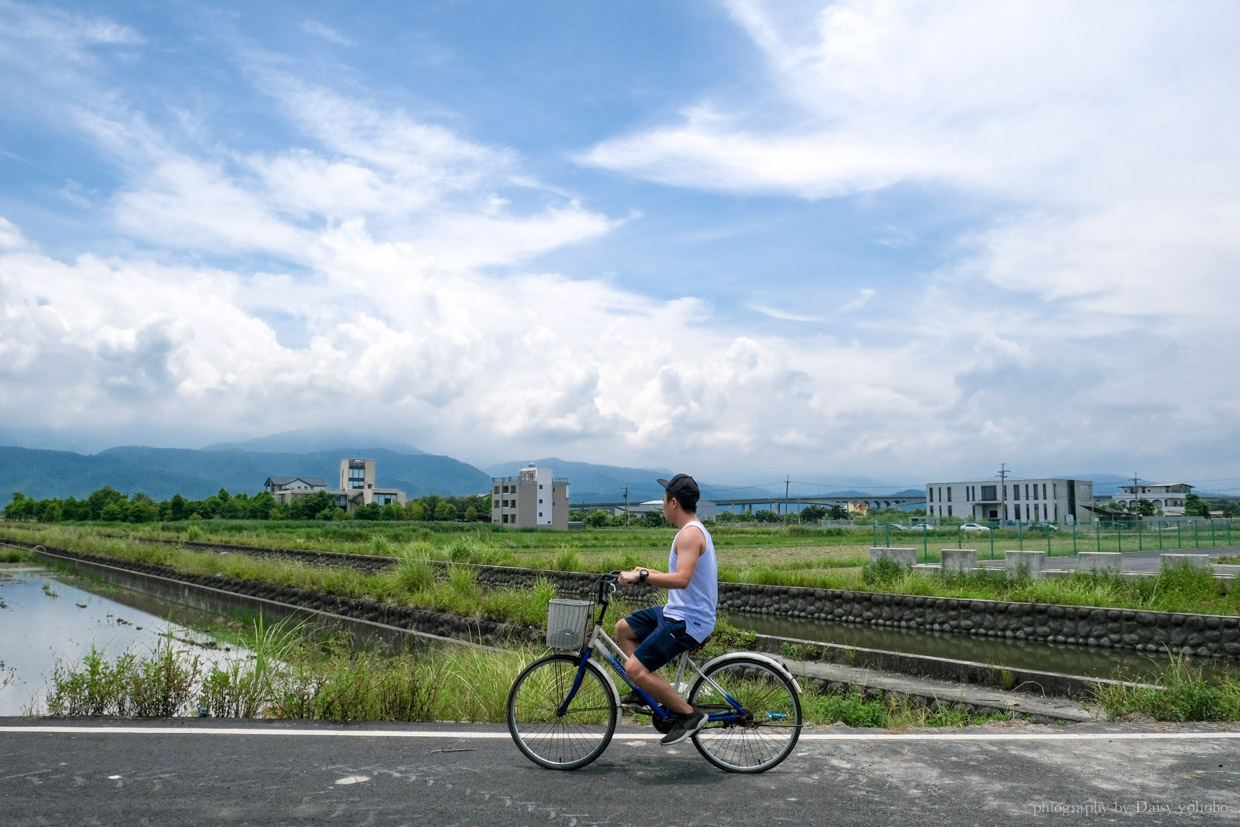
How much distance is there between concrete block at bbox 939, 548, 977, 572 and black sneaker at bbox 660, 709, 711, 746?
59.1 feet

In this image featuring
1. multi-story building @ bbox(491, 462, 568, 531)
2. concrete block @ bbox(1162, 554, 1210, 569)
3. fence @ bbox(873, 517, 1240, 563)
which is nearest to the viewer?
concrete block @ bbox(1162, 554, 1210, 569)

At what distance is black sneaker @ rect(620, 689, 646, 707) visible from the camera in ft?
16.4

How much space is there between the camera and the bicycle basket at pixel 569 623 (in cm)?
488

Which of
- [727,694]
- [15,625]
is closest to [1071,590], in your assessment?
[727,694]

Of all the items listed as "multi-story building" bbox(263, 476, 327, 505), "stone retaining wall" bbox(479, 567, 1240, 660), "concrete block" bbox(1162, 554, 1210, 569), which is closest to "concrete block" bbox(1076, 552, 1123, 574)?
"concrete block" bbox(1162, 554, 1210, 569)

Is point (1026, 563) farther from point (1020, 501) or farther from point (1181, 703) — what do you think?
point (1020, 501)

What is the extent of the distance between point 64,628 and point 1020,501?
11192 centimetres

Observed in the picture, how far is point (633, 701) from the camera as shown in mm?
5035

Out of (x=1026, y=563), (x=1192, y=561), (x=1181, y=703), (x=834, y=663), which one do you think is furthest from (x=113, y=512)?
(x=1181, y=703)

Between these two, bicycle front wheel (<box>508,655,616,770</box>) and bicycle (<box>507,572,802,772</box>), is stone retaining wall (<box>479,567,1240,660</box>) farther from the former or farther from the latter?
bicycle front wheel (<box>508,655,616,770</box>)

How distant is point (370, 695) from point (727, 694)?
3349 mm

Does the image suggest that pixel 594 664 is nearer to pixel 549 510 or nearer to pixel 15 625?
pixel 15 625

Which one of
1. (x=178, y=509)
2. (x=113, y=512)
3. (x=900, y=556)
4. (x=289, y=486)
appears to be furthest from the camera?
(x=289, y=486)

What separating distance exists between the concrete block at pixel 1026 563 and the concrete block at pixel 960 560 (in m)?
0.87
